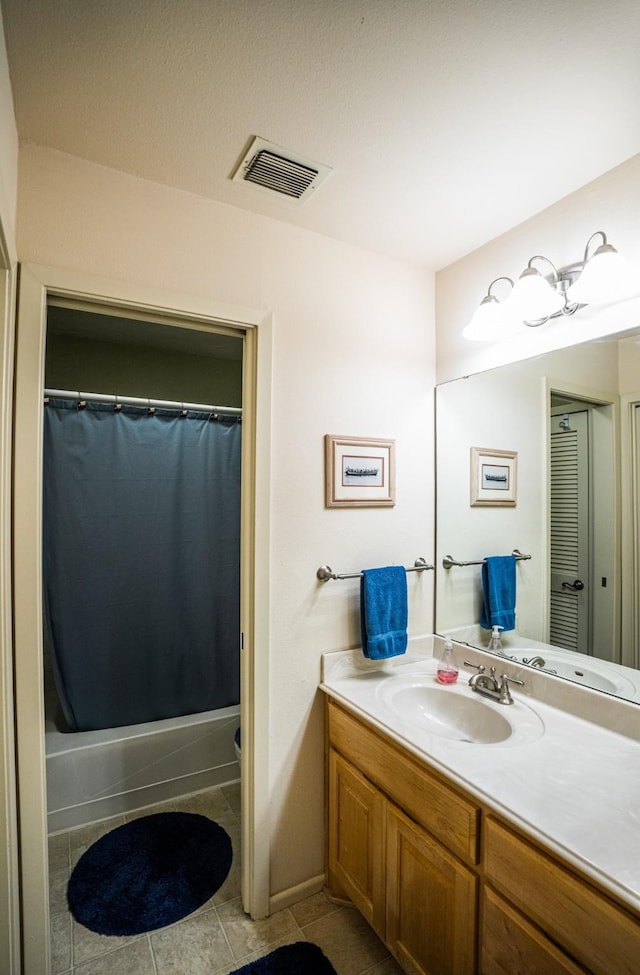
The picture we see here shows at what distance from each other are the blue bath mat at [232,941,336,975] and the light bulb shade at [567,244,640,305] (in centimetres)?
219

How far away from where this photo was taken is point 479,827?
3.50ft

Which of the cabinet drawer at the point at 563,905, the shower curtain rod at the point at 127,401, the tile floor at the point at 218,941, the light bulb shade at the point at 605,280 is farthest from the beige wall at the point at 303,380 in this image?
the shower curtain rod at the point at 127,401

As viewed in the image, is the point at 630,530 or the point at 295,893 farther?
the point at 295,893

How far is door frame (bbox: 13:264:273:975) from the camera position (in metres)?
1.28

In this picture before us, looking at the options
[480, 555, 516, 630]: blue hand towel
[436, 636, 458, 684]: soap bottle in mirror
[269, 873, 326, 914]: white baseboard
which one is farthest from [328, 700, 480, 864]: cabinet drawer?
[480, 555, 516, 630]: blue hand towel

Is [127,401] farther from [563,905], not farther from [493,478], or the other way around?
[563,905]

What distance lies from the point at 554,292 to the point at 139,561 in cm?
214

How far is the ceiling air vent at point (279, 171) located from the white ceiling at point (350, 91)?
3 cm

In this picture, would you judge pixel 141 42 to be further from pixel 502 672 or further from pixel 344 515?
pixel 502 672

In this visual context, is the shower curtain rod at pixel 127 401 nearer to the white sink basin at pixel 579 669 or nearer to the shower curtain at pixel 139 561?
the shower curtain at pixel 139 561

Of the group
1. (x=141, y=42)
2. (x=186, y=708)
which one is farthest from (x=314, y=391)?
(x=186, y=708)

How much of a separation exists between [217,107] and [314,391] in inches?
33.7

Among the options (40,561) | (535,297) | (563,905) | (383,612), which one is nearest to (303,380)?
(535,297)

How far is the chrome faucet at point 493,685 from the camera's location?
1.51 m
